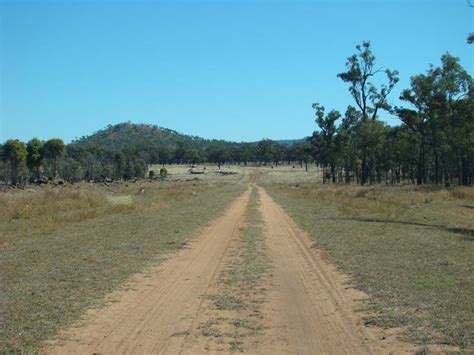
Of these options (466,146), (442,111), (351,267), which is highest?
(442,111)

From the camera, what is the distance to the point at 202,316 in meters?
8.10

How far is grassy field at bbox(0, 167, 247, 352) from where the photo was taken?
7.91 meters

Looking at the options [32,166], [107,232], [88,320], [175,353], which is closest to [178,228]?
[107,232]

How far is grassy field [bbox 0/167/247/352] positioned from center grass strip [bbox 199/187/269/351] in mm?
2129

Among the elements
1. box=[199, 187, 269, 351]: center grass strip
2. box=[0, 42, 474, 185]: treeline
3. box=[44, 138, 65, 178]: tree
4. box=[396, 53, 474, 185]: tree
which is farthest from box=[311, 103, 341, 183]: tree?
box=[199, 187, 269, 351]: center grass strip

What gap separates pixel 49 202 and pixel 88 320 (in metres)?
23.2

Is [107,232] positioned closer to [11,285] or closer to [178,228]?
[178,228]

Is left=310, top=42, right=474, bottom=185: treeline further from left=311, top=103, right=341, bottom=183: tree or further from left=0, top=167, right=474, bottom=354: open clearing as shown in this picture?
left=0, top=167, right=474, bottom=354: open clearing

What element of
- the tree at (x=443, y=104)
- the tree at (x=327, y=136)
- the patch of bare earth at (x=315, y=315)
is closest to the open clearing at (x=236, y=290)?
the patch of bare earth at (x=315, y=315)

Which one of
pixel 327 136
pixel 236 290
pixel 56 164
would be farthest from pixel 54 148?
pixel 236 290

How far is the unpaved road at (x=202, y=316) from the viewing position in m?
6.62

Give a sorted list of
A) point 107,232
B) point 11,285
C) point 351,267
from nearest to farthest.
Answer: point 11,285
point 351,267
point 107,232

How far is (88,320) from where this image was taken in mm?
7770

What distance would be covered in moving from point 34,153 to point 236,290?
94085mm
